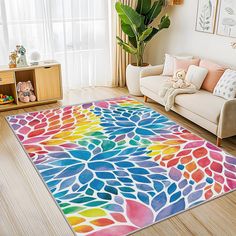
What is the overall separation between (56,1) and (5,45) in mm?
950

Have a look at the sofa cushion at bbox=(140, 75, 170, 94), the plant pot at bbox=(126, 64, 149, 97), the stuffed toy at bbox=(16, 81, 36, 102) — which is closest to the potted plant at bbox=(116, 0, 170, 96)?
the plant pot at bbox=(126, 64, 149, 97)

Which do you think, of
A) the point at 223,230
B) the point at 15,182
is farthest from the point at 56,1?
the point at 223,230

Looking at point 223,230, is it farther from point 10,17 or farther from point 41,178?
point 10,17

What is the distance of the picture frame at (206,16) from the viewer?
3986 millimetres

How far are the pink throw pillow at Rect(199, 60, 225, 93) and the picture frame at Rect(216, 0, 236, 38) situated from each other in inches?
16.4

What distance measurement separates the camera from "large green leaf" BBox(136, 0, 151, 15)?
453cm

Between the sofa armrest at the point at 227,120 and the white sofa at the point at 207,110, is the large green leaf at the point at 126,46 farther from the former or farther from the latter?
the sofa armrest at the point at 227,120

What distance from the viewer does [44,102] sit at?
173 inches

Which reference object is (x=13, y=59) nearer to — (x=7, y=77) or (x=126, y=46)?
(x=7, y=77)

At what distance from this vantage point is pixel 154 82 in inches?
164

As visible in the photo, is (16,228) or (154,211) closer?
(16,228)

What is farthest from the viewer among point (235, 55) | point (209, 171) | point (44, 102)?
point (44, 102)

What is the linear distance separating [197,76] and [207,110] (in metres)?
0.68

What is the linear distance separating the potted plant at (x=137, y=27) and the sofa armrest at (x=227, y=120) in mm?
1787
